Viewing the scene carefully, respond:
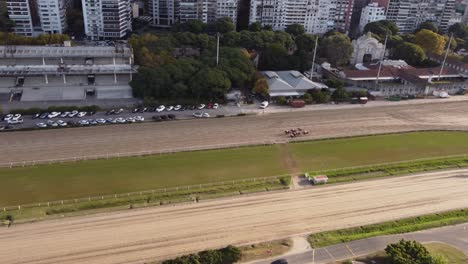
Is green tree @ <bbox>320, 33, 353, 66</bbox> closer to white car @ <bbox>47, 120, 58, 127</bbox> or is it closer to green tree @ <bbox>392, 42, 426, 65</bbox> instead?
green tree @ <bbox>392, 42, 426, 65</bbox>

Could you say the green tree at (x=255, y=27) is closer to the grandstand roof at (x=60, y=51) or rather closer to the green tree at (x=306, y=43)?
the green tree at (x=306, y=43)

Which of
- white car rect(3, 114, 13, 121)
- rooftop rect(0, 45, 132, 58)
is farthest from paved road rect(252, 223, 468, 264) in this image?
rooftop rect(0, 45, 132, 58)

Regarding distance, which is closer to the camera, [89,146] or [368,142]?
[89,146]

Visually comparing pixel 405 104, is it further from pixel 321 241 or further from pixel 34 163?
pixel 34 163

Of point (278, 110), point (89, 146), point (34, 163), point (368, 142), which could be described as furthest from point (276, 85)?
point (34, 163)

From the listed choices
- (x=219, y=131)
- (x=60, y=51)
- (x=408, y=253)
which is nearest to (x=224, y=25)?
(x=60, y=51)

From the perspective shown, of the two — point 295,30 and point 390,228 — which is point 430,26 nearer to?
point 295,30
